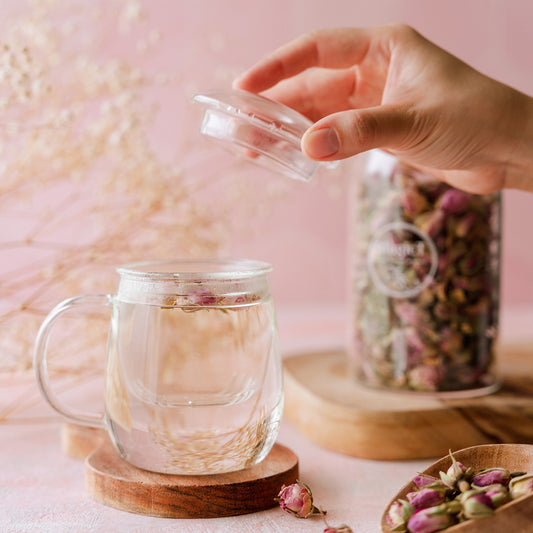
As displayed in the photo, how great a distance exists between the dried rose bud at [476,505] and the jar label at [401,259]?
35 cm

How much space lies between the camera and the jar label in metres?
0.80

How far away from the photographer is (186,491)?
562 mm

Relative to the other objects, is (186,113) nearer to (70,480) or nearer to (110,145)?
(110,145)

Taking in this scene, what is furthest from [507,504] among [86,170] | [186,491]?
[86,170]

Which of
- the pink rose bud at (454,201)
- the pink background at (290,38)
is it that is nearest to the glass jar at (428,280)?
the pink rose bud at (454,201)

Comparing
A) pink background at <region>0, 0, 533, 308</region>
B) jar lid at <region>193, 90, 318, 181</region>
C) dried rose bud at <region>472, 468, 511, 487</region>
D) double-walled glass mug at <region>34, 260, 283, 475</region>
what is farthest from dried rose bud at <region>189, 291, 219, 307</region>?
pink background at <region>0, 0, 533, 308</region>

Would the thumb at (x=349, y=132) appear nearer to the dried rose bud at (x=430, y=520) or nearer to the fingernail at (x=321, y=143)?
the fingernail at (x=321, y=143)

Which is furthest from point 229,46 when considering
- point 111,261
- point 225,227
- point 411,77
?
point 411,77

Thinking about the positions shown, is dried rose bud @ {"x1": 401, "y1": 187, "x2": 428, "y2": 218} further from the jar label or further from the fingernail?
the fingernail

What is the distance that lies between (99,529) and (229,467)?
4.3 inches

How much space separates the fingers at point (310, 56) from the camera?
2.43 ft

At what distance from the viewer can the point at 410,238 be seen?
809 millimetres

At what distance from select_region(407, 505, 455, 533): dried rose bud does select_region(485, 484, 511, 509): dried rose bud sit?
0.10 feet

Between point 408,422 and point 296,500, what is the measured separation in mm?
209
